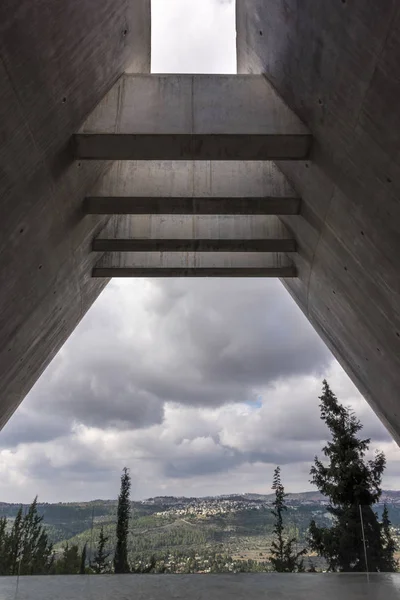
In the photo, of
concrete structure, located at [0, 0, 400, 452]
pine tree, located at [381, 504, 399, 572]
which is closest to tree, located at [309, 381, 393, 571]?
pine tree, located at [381, 504, 399, 572]

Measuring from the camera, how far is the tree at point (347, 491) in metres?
12.6

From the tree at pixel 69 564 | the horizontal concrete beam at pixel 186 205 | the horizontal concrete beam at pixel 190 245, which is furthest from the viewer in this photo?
the tree at pixel 69 564

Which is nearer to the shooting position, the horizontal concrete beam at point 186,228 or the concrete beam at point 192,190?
the concrete beam at point 192,190

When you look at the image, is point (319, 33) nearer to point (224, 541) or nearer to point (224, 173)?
point (224, 173)

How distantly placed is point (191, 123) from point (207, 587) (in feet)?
29.8

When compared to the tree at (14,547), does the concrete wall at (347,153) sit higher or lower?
higher

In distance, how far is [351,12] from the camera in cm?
519

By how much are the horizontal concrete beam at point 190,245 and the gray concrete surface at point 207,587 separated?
6.97 metres

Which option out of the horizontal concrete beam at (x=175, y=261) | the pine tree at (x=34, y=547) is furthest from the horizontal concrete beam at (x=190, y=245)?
the pine tree at (x=34, y=547)

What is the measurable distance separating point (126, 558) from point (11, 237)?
32.5ft

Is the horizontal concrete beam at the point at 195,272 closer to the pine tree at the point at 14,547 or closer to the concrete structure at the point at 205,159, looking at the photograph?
the concrete structure at the point at 205,159

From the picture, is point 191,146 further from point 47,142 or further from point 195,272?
point 195,272

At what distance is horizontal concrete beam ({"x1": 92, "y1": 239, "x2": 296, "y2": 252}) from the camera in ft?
36.3

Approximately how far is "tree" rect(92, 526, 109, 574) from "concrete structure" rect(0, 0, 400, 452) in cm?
445
